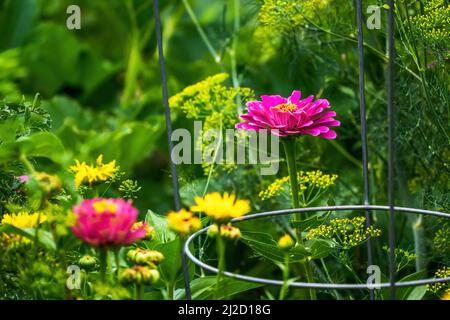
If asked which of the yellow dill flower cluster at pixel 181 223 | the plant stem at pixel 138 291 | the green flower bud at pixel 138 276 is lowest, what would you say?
the plant stem at pixel 138 291

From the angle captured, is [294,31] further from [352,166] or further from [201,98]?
[352,166]

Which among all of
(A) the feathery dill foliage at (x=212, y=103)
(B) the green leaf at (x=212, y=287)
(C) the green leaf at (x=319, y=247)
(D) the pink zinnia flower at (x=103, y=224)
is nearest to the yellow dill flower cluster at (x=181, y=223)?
(D) the pink zinnia flower at (x=103, y=224)

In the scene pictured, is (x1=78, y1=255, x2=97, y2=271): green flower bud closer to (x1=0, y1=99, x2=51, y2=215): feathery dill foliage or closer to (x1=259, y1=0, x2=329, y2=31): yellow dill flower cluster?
(x1=0, y1=99, x2=51, y2=215): feathery dill foliage

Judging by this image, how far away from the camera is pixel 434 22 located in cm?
104

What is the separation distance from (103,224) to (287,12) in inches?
25.4

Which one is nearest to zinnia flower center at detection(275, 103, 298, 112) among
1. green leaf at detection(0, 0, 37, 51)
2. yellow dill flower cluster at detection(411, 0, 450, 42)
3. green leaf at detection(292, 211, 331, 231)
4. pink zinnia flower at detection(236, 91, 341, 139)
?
pink zinnia flower at detection(236, 91, 341, 139)

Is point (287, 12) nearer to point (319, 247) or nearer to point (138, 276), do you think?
point (319, 247)

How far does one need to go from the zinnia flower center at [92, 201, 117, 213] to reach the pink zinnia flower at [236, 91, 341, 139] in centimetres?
23

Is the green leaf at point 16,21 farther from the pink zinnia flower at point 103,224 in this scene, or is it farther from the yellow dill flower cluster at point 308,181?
the pink zinnia flower at point 103,224

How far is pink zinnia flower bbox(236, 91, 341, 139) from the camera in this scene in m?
0.88

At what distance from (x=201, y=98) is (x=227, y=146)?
0.43ft

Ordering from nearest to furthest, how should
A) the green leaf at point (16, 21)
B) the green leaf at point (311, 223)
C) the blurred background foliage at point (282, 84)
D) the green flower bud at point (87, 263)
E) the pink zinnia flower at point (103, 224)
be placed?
the pink zinnia flower at point (103, 224), the green flower bud at point (87, 263), the green leaf at point (311, 223), the blurred background foliage at point (282, 84), the green leaf at point (16, 21)

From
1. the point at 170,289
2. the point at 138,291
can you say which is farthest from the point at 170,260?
the point at 138,291

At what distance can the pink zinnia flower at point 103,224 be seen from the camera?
0.69 m
